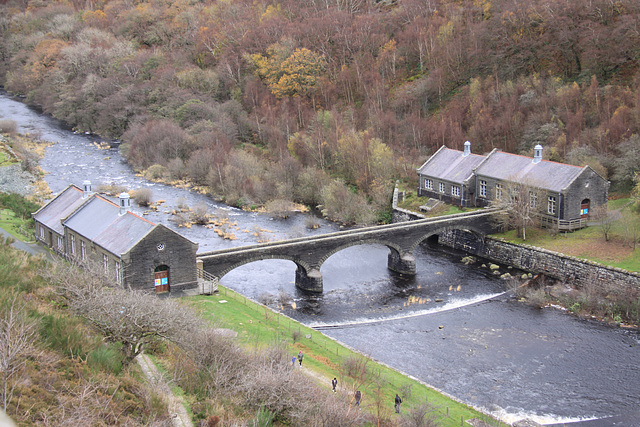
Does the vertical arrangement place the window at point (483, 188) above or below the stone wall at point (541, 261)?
above

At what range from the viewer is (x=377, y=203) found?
82.3 meters

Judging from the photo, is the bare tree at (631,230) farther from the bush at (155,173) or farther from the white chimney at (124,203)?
the bush at (155,173)

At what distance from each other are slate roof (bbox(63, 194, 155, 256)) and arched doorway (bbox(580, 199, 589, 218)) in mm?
43188

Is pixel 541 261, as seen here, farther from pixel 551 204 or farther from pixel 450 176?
pixel 450 176

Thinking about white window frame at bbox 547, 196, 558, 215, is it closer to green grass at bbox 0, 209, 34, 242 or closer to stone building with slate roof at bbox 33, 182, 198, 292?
stone building with slate roof at bbox 33, 182, 198, 292

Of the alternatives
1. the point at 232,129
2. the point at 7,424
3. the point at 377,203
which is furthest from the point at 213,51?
the point at 7,424

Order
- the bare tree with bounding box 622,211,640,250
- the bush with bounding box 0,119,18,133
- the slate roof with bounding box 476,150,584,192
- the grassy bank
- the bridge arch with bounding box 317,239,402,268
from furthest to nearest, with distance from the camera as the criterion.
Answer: the bush with bounding box 0,119,18,133, the slate roof with bounding box 476,150,584,192, the bridge arch with bounding box 317,239,402,268, the bare tree with bounding box 622,211,640,250, the grassy bank

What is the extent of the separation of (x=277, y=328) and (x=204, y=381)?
1800cm

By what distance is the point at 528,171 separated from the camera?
228ft

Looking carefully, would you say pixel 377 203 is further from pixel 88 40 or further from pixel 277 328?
pixel 88 40

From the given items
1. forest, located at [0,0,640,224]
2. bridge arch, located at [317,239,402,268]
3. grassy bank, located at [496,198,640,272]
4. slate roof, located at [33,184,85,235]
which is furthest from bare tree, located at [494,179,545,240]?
slate roof, located at [33,184,85,235]

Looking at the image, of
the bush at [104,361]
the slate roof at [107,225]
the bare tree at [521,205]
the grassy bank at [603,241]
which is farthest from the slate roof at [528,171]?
the bush at [104,361]

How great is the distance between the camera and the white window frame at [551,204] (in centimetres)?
6556

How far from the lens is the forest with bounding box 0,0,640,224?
83562mm
